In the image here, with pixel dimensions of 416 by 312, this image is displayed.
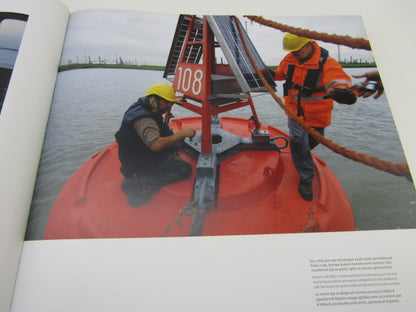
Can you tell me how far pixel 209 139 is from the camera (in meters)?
1.08

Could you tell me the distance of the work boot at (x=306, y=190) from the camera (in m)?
1.00

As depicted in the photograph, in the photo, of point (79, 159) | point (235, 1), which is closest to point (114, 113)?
point (79, 159)

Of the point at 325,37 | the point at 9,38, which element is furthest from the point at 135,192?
the point at 325,37

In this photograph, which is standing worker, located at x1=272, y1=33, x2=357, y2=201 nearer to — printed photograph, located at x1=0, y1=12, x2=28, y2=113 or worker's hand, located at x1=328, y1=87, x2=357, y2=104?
worker's hand, located at x1=328, y1=87, x2=357, y2=104

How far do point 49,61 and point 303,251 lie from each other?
1335 millimetres

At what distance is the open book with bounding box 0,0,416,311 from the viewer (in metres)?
0.64

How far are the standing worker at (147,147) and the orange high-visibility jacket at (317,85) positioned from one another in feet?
1.85

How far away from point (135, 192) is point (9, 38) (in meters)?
0.85

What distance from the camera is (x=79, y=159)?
3.32ft

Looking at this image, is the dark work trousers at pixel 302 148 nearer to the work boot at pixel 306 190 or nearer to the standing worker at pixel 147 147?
the work boot at pixel 306 190

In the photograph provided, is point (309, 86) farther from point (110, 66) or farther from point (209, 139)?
point (110, 66)

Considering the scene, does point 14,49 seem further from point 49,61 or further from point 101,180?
point 101,180

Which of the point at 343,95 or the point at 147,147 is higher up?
the point at 343,95

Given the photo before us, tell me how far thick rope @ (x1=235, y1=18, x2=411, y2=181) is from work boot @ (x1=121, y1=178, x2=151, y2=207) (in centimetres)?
76
